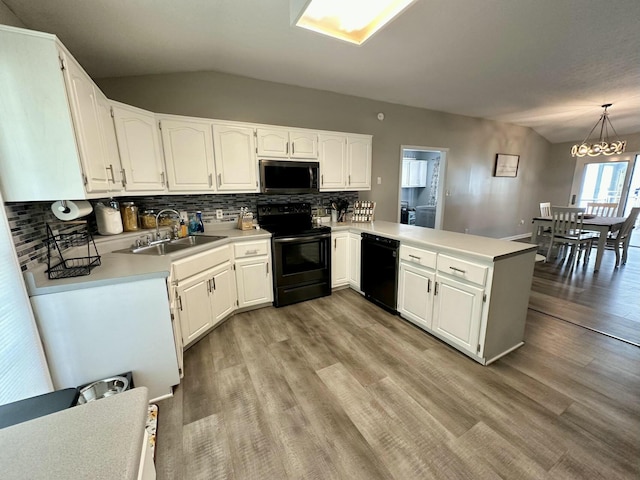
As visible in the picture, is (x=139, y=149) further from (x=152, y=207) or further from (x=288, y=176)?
(x=288, y=176)

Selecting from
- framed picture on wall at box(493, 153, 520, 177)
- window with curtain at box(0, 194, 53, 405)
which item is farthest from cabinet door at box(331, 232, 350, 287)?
framed picture on wall at box(493, 153, 520, 177)

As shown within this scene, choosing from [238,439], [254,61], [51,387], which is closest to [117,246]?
[51,387]

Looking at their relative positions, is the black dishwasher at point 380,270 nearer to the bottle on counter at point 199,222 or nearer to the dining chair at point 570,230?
the bottle on counter at point 199,222

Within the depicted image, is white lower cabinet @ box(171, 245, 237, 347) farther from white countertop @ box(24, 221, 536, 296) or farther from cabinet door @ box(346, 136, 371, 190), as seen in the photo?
cabinet door @ box(346, 136, 371, 190)

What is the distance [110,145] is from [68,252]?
842 millimetres

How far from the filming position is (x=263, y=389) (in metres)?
1.83

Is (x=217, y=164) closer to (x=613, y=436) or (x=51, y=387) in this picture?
(x=51, y=387)

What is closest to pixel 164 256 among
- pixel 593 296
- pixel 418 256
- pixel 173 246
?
pixel 173 246

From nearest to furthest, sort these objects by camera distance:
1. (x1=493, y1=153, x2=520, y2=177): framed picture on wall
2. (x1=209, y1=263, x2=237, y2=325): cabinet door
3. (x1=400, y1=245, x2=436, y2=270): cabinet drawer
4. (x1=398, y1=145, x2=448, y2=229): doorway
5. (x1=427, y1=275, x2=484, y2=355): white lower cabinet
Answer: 1. (x1=427, y1=275, x2=484, y2=355): white lower cabinet
2. (x1=400, y1=245, x2=436, y2=270): cabinet drawer
3. (x1=209, y1=263, x2=237, y2=325): cabinet door
4. (x1=493, y1=153, x2=520, y2=177): framed picture on wall
5. (x1=398, y1=145, x2=448, y2=229): doorway

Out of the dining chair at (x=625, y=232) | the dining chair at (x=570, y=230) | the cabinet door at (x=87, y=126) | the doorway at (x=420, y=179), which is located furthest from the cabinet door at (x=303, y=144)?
the dining chair at (x=625, y=232)

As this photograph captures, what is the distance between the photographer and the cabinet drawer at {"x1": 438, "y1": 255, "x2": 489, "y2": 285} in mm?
Answer: 1926

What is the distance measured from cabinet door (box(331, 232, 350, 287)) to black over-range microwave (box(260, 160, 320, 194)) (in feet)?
2.26

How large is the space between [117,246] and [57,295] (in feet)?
2.72

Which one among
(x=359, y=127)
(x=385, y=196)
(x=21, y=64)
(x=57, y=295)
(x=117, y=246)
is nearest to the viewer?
(x=21, y=64)
